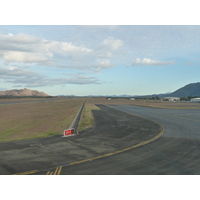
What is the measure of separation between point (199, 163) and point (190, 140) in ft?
23.8

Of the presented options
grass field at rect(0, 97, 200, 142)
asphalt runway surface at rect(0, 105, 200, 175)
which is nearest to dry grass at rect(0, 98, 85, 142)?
grass field at rect(0, 97, 200, 142)

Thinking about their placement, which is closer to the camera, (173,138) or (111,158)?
(111,158)

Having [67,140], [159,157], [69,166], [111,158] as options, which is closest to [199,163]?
[159,157]

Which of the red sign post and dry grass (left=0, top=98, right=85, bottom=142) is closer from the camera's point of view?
the red sign post

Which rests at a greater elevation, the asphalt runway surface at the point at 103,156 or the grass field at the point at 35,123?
the grass field at the point at 35,123

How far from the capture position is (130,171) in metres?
10.5

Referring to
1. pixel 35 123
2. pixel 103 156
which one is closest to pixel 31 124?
pixel 35 123

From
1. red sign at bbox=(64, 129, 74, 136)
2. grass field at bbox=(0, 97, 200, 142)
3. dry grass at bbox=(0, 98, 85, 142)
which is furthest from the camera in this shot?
grass field at bbox=(0, 97, 200, 142)

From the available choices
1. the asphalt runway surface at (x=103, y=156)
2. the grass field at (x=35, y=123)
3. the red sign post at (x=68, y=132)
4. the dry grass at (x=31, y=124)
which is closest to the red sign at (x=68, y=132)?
the red sign post at (x=68, y=132)

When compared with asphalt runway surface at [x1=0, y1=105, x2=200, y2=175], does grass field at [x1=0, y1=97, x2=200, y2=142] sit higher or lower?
higher

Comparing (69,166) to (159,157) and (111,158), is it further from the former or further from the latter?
(159,157)

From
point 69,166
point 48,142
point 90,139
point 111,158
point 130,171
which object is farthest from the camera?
point 90,139

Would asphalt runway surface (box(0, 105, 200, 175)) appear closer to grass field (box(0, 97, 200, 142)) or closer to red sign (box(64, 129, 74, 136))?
red sign (box(64, 129, 74, 136))

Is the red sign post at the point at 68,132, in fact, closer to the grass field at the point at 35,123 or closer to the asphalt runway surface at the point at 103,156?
the asphalt runway surface at the point at 103,156
